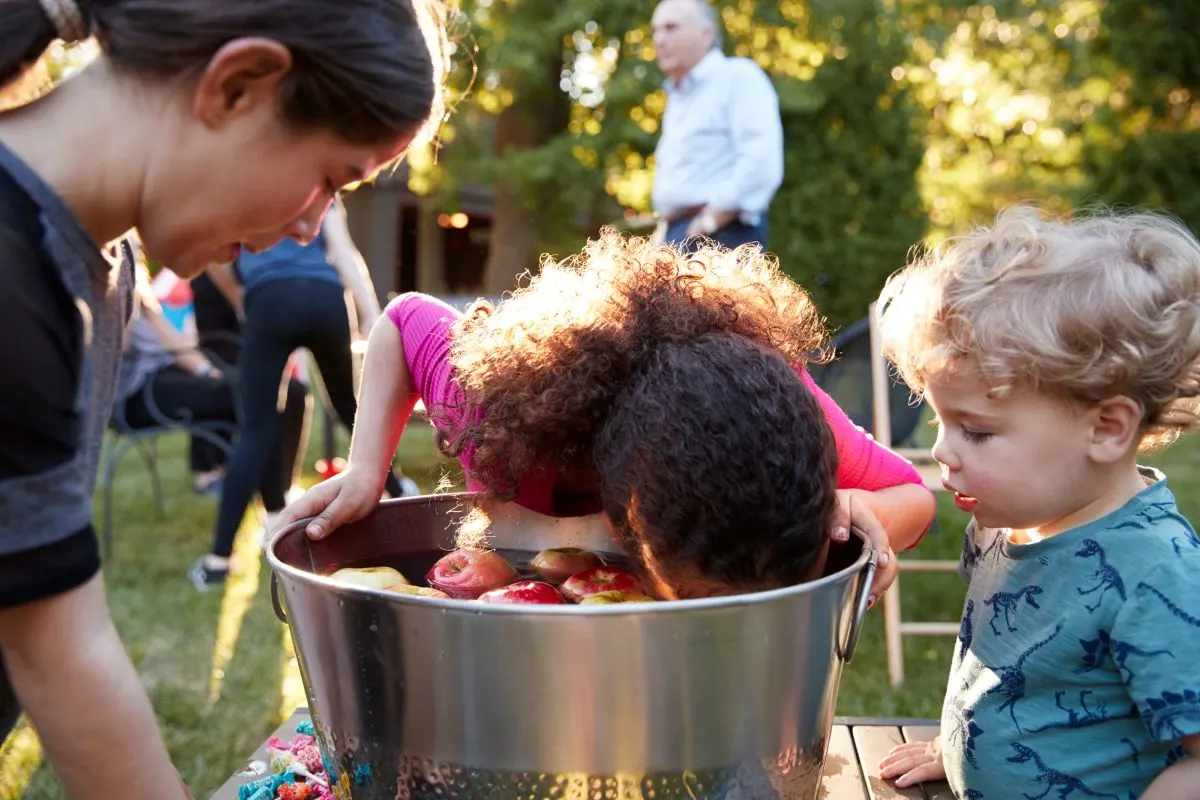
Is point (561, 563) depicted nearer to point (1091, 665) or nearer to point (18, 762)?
point (1091, 665)

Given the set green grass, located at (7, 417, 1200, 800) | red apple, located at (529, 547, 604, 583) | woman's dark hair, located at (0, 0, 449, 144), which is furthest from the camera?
green grass, located at (7, 417, 1200, 800)

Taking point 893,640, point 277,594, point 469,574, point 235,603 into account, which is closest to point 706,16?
point 893,640

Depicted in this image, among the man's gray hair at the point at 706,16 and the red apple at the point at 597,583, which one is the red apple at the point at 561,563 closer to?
the red apple at the point at 597,583

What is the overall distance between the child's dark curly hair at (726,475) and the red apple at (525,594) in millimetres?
152

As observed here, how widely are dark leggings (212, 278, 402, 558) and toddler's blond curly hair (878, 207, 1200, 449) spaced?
209 cm

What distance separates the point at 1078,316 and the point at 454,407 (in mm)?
671

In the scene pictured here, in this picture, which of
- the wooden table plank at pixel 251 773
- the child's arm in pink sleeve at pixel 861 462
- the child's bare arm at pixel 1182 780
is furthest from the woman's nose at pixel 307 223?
the child's bare arm at pixel 1182 780

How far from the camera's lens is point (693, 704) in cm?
80

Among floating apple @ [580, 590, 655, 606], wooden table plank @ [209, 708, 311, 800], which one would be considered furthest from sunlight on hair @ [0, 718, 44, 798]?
floating apple @ [580, 590, 655, 606]

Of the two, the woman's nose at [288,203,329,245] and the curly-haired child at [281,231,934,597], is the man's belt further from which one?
the woman's nose at [288,203,329,245]

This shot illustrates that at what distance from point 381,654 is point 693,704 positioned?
0.24 metres

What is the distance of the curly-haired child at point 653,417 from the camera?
2.88ft

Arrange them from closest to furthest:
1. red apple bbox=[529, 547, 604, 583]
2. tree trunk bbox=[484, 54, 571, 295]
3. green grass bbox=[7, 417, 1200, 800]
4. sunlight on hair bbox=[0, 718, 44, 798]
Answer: red apple bbox=[529, 547, 604, 583], sunlight on hair bbox=[0, 718, 44, 798], green grass bbox=[7, 417, 1200, 800], tree trunk bbox=[484, 54, 571, 295]

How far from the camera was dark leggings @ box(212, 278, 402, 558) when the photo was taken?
3008mm
